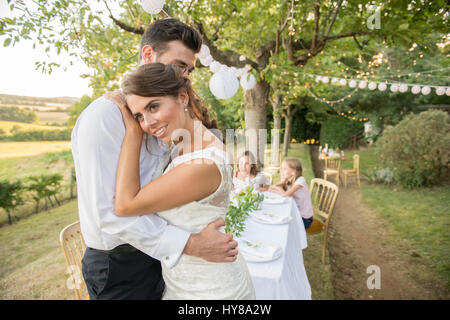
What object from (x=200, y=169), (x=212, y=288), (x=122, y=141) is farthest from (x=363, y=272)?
(x=122, y=141)

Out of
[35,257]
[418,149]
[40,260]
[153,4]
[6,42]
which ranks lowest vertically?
[35,257]

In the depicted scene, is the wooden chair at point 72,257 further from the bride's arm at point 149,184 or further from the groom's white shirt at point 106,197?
the bride's arm at point 149,184

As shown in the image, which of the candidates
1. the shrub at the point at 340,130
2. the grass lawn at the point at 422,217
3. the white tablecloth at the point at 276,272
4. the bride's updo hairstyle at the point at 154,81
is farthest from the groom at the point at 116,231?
the shrub at the point at 340,130

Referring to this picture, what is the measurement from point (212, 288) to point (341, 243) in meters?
4.61

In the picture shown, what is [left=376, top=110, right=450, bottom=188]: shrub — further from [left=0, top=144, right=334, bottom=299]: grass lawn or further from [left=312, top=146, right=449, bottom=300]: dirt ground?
[left=0, top=144, right=334, bottom=299]: grass lawn

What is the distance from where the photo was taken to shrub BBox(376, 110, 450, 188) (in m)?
5.86

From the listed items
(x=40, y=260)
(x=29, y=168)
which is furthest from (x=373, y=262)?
(x=29, y=168)

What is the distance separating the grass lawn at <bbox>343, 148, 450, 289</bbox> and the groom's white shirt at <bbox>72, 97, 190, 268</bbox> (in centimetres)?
464

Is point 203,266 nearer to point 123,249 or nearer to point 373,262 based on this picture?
point 123,249

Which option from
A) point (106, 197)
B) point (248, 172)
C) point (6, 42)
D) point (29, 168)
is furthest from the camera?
point (29, 168)

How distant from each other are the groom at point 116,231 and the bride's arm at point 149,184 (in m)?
0.04

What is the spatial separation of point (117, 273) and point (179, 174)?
22.2 inches

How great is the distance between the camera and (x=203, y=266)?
1309 mm

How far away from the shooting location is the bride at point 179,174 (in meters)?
1.03
